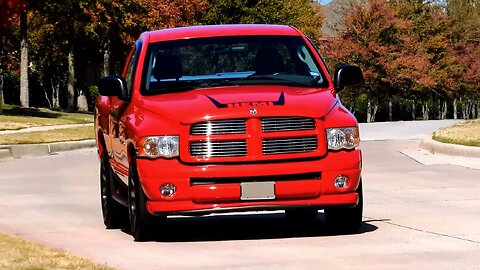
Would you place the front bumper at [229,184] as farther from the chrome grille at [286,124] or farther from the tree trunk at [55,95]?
the tree trunk at [55,95]

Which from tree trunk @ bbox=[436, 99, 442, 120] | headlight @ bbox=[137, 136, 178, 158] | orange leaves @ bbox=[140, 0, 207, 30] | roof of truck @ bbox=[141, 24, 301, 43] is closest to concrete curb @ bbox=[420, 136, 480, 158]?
roof of truck @ bbox=[141, 24, 301, 43]

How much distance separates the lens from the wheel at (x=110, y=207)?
40.3 ft

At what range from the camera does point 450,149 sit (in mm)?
22469

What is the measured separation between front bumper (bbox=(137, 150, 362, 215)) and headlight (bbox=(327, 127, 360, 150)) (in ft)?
0.29

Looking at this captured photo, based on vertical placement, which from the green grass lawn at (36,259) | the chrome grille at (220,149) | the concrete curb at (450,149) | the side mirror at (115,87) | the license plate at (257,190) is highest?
the side mirror at (115,87)

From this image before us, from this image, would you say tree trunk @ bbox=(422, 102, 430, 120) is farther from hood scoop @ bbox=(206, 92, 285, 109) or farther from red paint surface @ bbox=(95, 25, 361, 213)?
hood scoop @ bbox=(206, 92, 285, 109)

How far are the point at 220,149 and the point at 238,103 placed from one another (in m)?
0.45

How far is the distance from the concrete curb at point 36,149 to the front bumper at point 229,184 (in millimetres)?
15748

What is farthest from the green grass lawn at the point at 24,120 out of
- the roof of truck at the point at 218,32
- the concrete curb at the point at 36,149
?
the roof of truck at the point at 218,32

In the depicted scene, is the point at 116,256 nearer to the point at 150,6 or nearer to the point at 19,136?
the point at 19,136

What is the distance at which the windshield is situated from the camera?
37.4 feet

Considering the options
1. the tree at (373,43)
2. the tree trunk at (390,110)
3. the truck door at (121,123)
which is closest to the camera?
the truck door at (121,123)

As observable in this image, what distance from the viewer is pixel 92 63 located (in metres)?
67.4

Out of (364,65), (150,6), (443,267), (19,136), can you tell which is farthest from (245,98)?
(364,65)
